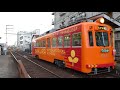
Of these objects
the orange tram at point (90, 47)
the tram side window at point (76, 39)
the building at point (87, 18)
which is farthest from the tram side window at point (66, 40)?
the building at point (87, 18)

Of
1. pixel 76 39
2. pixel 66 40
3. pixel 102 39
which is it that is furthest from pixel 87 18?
pixel 102 39

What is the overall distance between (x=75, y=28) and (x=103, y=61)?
96.9 inches

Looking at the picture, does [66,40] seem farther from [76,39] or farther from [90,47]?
[90,47]

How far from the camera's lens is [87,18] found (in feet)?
47.3

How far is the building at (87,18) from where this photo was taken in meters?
13.5

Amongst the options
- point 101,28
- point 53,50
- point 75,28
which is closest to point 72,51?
point 75,28

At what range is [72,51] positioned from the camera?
1200 centimetres

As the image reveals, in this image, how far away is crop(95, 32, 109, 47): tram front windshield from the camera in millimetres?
11023

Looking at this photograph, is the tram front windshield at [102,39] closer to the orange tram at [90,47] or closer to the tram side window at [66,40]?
the orange tram at [90,47]

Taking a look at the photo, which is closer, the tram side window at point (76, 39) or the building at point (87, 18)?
the tram side window at point (76, 39)

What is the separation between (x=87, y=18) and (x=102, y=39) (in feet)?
11.6

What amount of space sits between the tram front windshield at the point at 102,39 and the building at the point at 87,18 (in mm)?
1463

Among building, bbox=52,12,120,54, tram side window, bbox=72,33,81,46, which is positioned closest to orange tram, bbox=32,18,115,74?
tram side window, bbox=72,33,81,46
